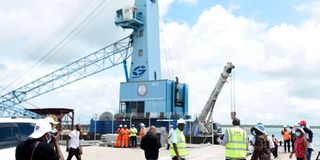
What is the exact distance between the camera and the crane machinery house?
143 feet

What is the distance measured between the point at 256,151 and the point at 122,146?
20.6 metres

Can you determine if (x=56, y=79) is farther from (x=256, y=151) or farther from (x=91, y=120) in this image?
(x=256, y=151)

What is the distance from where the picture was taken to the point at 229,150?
897 cm

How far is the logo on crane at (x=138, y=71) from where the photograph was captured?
4572cm

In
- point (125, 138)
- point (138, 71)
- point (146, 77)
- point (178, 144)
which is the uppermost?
point (138, 71)

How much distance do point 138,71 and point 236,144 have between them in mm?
37466

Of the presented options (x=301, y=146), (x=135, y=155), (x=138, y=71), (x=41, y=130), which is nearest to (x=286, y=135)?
(x=135, y=155)

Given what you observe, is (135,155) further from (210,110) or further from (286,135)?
(210,110)

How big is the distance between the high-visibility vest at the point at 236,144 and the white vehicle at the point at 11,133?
4867 millimetres

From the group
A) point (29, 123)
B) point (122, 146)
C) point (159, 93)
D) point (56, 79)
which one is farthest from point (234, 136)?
point (56, 79)

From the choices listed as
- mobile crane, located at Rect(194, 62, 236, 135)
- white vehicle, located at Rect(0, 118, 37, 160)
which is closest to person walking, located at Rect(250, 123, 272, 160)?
white vehicle, located at Rect(0, 118, 37, 160)

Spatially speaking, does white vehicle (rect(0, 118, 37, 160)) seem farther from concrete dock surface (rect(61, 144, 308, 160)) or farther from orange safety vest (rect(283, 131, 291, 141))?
orange safety vest (rect(283, 131, 291, 141))

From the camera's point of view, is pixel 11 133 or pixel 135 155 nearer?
pixel 11 133

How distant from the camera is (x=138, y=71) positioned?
46.1 m
